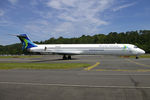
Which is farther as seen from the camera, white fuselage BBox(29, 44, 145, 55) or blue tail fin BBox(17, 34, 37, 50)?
blue tail fin BBox(17, 34, 37, 50)

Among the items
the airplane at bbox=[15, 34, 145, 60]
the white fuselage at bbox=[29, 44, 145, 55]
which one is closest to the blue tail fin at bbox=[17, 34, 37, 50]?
the airplane at bbox=[15, 34, 145, 60]

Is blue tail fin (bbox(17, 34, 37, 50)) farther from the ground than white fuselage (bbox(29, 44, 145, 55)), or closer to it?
farther from the ground

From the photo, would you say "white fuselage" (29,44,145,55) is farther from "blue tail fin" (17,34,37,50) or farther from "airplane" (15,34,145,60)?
"blue tail fin" (17,34,37,50)

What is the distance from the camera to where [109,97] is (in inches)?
214

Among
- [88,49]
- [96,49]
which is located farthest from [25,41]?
[96,49]

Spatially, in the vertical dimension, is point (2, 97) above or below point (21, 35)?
below

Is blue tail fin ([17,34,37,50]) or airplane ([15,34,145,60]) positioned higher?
blue tail fin ([17,34,37,50])

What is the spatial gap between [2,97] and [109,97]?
416 cm

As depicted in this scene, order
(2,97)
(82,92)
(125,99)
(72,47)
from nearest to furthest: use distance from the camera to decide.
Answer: (125,99) < (2,97) < (82,92) < (72,47)

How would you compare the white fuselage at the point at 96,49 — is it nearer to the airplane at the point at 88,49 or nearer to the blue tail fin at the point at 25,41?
the airplane at the point at 88,49

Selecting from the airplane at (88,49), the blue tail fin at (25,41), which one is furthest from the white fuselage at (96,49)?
the blue tail fin at (25,41)

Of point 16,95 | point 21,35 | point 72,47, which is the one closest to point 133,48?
point 72,47

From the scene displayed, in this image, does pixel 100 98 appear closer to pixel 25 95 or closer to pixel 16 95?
pixel 25 95

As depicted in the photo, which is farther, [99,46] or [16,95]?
[99,46]
